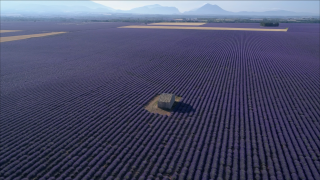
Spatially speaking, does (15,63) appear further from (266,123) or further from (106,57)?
(266,123)

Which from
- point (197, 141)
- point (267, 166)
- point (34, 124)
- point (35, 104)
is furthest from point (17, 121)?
point (267, 166)

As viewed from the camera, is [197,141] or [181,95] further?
[181,95]

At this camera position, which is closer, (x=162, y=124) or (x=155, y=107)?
(x=162, y=124)

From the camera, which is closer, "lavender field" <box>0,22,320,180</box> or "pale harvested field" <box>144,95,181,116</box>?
"lavender field" <box>0,22,320,180</box>

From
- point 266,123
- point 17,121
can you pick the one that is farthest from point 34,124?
point 266,123

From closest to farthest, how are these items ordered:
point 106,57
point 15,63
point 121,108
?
point 121,108 → point 15,63 → point 106,57

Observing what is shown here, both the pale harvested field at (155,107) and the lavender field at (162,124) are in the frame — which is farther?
the pale harvested field at (155,107)

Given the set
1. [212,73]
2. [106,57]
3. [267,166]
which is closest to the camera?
[267,166]
